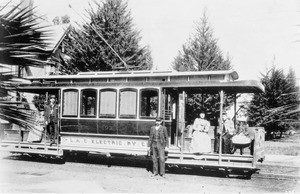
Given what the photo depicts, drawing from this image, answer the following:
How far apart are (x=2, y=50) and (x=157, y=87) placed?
9421 millimetres

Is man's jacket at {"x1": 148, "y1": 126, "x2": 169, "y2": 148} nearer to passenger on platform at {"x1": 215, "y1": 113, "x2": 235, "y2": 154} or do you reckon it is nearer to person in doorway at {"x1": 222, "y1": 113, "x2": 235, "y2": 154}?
passenger on platform at {"x1": 215, "y1": 113, "x2": 235, "y2": 154}

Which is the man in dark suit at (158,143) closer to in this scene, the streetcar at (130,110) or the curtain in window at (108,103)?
the streetcar at (130,110)

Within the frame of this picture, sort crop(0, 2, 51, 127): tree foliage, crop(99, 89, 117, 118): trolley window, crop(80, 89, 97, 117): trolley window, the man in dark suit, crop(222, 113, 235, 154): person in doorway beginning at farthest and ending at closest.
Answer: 1. crop(80, 89, 97, 117): trolley window
2. crop(99, 89, 117, 118): trolley window
3. crop(222, 113, 235, 154): person in doorway
4. the man in dark suit
5. crop(0, 2, 51, 127): tree foliage

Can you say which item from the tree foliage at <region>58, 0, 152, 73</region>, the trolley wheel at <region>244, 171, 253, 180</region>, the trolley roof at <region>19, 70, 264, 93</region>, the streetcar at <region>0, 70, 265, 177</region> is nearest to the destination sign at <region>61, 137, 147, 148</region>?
the streetcar at <region>0, 70, 265, 177</region>

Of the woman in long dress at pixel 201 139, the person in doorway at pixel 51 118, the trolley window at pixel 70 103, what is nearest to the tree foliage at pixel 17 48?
the woman in long dress at pixel 201 139

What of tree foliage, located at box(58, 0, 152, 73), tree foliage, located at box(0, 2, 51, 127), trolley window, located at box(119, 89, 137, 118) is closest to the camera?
tree foliage, located at box(0, 2, 51, 127)

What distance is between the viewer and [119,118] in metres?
12.2

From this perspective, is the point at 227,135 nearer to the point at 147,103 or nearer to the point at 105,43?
the point at 147,103

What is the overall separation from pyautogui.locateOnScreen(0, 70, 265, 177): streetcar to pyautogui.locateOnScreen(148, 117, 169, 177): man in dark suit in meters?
0.56

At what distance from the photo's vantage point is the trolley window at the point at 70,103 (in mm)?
13086

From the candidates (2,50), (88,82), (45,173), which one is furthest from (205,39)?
(2,50)

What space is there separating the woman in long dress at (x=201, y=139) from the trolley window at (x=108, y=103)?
2.93 m

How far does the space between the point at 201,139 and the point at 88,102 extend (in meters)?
4.51

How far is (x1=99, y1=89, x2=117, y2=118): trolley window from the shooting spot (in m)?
12.4
